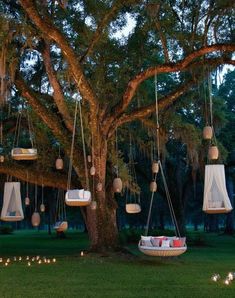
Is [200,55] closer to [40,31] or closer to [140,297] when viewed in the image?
[40,31]

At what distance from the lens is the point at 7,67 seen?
32.8 ft

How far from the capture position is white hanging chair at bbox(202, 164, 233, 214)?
30.2ft

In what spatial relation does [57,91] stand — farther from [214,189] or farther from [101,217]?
[214,189]

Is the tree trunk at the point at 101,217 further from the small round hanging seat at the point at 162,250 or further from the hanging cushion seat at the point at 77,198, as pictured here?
the small round hanging seat at the point at 162,250

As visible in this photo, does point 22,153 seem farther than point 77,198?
Yes

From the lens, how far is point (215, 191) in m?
9.34

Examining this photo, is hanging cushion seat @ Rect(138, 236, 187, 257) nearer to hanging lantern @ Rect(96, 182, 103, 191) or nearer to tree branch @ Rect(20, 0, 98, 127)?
hanging lantern @ Rect(96, 182, 103, 191)

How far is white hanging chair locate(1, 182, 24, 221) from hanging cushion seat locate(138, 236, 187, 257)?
3484 millimetres

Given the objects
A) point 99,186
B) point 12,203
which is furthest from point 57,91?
point 12,203

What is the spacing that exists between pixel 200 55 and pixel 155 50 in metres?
2.09

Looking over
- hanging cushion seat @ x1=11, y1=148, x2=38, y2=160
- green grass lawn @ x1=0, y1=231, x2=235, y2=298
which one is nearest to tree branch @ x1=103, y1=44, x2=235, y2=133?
hanging cushion seat @ x1=11, y1=148, x2=38, y2=160

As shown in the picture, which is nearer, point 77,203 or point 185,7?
point 77,203

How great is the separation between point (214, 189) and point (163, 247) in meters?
1.51

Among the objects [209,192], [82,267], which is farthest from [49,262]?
[209,192]
